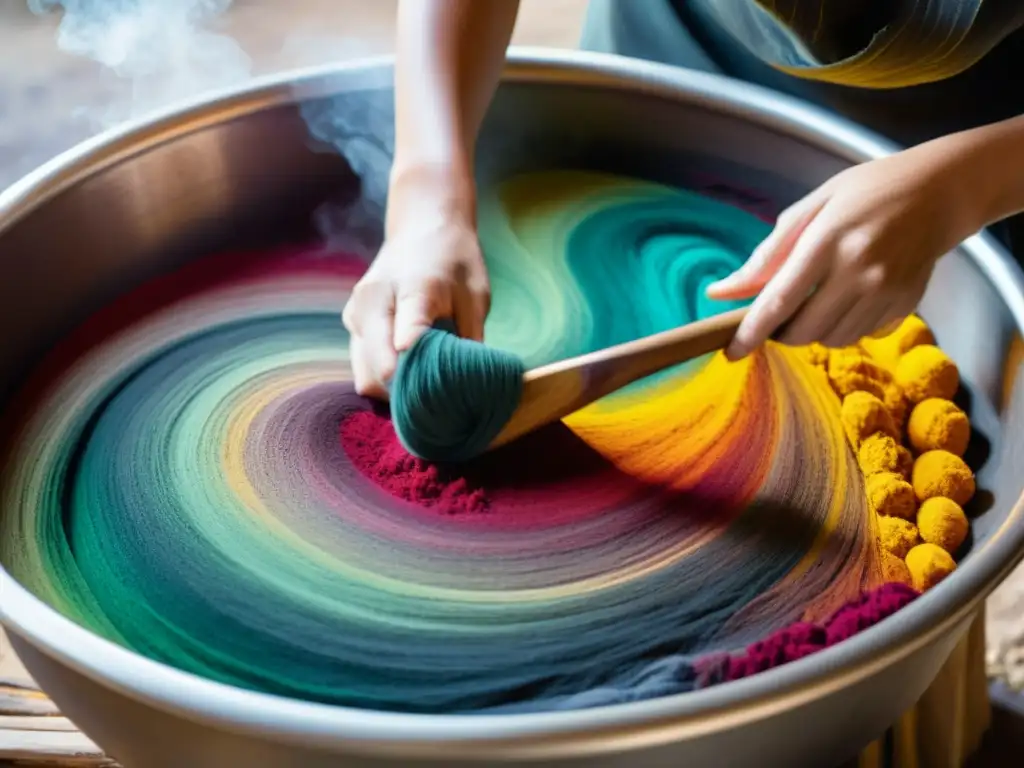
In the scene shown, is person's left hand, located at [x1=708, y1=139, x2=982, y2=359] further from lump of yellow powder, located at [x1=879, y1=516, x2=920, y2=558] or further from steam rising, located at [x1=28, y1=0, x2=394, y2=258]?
steam rising, located at [x1=28, y1=0, x2=394, y2=258]

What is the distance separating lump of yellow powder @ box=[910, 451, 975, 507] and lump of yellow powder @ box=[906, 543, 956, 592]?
0.18 ft

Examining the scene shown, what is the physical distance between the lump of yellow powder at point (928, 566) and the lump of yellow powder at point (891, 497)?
0.04 metres

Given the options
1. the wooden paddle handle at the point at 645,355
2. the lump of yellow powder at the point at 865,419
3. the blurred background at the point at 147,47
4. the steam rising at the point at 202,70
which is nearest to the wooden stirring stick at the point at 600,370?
the wooden paddle handle at the point at 645,355

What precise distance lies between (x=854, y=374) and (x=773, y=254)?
0.11 metres

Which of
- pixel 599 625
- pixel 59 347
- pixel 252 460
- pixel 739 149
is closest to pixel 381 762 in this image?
pixel 599 625

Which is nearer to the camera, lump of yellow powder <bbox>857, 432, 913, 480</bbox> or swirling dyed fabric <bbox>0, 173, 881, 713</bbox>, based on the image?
swirling dyed fabric <bbox>0, 173, 881, 713</bbox>

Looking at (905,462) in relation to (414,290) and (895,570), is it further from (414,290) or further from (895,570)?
(414,290)

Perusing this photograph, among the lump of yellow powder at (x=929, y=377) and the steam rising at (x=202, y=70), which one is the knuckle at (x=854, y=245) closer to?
the lump of yellow powder at (x=929, y=377)

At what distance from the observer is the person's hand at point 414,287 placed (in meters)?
0.66

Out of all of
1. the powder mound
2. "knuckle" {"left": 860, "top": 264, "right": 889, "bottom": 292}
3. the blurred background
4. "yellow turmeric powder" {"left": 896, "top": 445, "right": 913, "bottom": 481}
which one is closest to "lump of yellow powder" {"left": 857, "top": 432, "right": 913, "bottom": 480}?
"yellow turmeric powder" {"left": 896, "top": 445, "right": 913, "bottom": 481}

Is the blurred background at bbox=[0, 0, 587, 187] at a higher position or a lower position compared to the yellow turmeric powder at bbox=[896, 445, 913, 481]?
higher

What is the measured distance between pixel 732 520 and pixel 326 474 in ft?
0.81

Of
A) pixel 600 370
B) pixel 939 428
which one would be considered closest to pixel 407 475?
pixel 600 370

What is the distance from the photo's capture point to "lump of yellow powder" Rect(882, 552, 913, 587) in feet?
2.04
